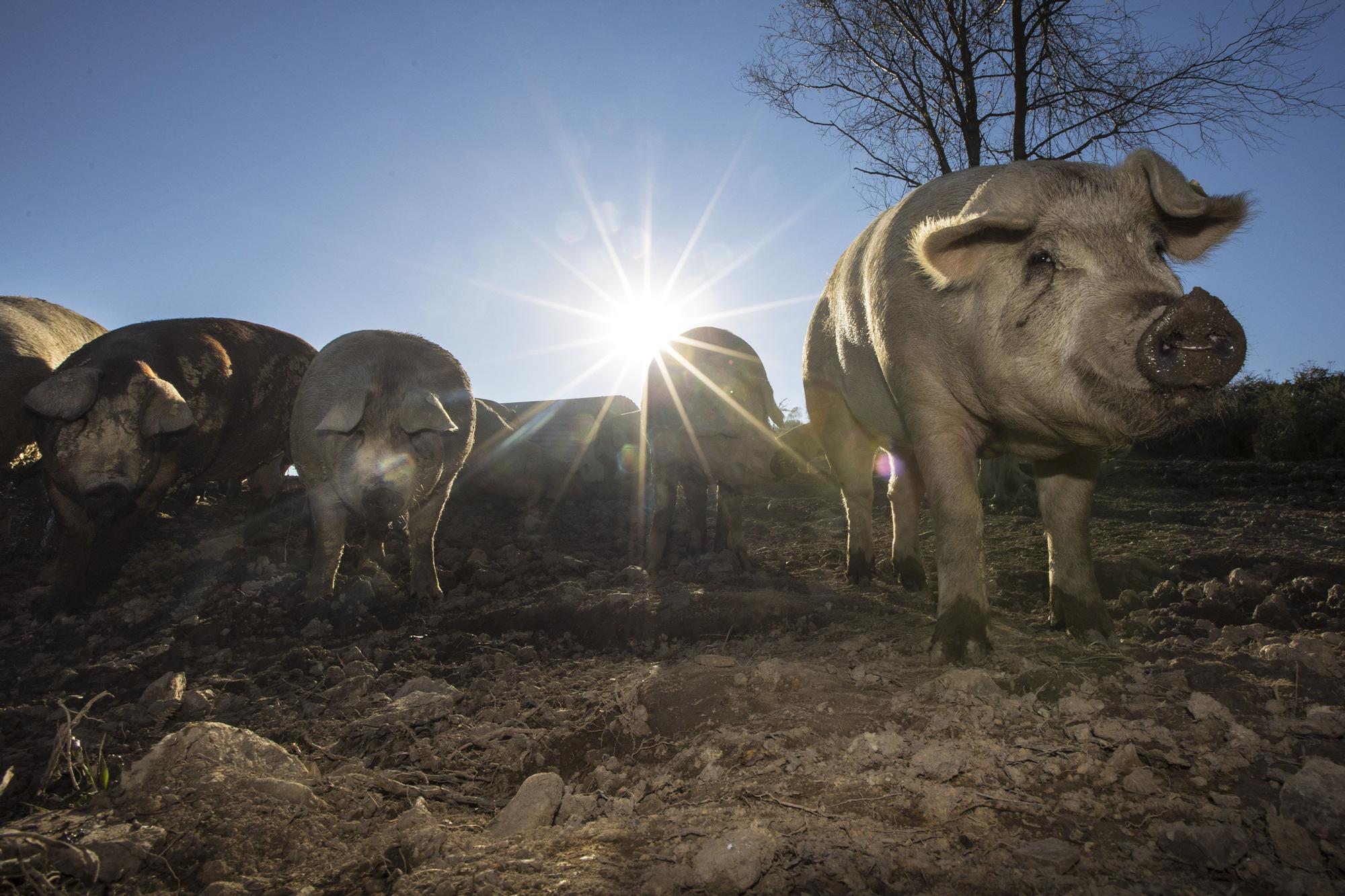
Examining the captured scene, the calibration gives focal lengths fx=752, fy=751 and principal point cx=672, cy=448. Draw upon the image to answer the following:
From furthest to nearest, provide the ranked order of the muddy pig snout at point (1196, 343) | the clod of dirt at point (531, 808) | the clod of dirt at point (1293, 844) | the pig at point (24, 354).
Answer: the pig at point (24, 354) < the muddy pig snout at point (1196, 343) < the clod of dirt at point (531, 808) < the clod of dirt at point (1293, 844)

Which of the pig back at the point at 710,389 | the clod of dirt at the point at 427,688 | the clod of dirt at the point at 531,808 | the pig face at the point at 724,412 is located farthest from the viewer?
the pig back at the point at 710,389

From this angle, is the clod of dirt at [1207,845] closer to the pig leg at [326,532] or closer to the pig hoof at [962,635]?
the pig hoof at [962,635]

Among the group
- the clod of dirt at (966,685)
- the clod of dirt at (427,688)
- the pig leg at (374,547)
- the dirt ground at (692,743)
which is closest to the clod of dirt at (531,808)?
the dirt ground at (692,743)

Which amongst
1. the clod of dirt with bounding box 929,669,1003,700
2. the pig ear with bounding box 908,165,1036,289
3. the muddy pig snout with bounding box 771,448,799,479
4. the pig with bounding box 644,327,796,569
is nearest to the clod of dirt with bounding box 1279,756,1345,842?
the clod of dirt with bounding box 929,669,1003,700

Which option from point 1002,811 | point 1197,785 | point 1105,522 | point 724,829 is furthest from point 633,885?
point 1105,522

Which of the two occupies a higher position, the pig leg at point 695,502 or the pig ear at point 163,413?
the pig ear at point 163,413

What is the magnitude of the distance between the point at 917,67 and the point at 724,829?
9744mm

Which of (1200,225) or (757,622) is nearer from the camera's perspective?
(1200,225)

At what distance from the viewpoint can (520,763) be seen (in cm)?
229

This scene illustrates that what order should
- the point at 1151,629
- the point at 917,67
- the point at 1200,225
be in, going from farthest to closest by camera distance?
the point at 917,67 < the point at 1151,629 < the point at 1200,225

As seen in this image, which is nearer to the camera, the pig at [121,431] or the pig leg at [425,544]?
the pig at [121,431]

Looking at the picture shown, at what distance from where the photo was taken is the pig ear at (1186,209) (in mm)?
2721

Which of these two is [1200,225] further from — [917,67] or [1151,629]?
[917,67]

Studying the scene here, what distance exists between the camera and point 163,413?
521 centimetres
